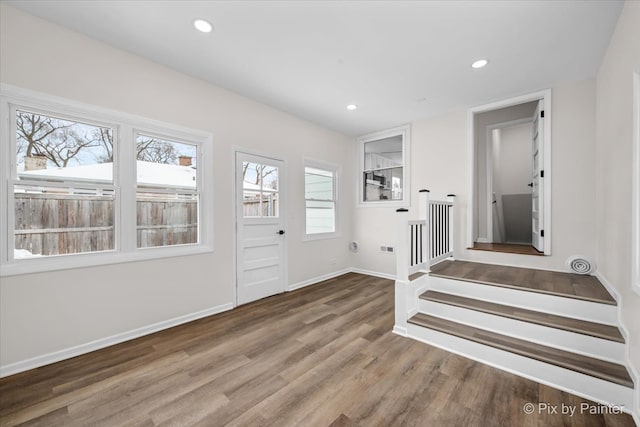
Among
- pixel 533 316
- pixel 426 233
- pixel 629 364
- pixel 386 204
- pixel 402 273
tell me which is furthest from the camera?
pixel 386 204

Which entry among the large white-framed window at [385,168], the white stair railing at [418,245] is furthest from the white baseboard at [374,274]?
the large white-framed window at [385,168]

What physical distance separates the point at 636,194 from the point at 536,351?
1.29 metres

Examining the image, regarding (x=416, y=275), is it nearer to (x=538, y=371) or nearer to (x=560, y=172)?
(x=538, y=371)

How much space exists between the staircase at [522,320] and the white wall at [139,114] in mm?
1977

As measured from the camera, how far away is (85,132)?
233 cm

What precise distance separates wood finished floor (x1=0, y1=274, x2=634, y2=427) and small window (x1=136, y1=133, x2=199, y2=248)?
1020 millimetres

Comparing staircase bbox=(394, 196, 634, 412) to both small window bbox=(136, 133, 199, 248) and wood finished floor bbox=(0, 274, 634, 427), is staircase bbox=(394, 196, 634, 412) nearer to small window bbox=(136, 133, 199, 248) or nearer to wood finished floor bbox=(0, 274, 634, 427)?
wood finished floor bbox=(0, 274, 634, 427)

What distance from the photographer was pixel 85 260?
226 centimetres

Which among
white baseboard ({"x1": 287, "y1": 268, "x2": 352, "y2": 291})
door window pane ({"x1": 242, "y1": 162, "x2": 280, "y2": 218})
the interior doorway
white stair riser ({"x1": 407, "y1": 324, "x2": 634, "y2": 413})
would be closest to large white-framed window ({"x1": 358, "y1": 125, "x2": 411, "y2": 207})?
the interior doorway

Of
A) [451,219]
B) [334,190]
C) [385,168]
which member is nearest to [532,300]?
[451,219]

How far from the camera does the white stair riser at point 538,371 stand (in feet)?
5.40

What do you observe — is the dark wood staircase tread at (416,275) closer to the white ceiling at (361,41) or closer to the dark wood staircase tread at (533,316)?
the dark wood staircase tread at (533,316)

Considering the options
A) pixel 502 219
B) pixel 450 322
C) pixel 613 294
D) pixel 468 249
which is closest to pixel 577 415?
pixel 450 322

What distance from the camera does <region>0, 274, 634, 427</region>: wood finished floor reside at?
1541 millimetres
